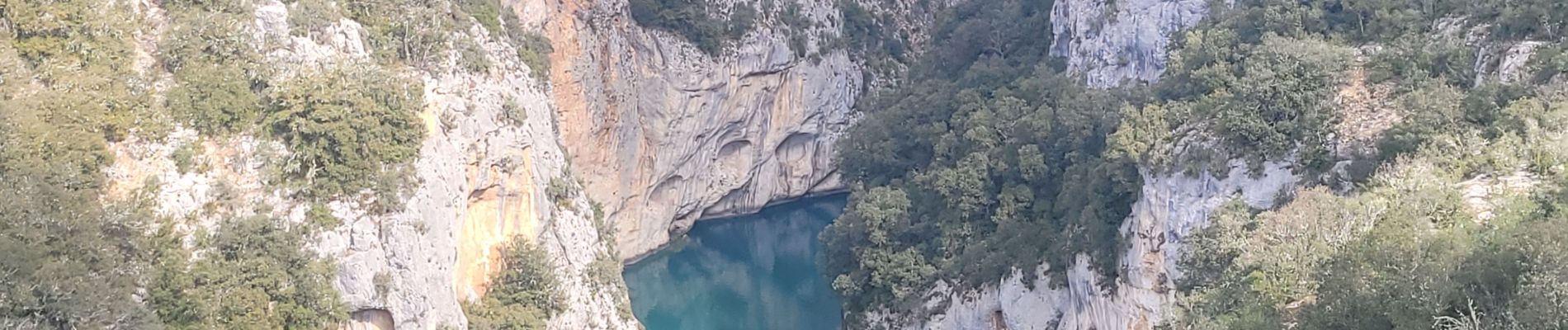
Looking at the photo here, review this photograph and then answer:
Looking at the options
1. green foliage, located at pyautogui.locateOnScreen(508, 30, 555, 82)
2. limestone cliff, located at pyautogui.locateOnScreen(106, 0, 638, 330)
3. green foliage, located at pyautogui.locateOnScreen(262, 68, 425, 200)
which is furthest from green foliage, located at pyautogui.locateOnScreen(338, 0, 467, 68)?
green foliage, located at pyautogui.locateOnScreen(508, 30, 555, 82)

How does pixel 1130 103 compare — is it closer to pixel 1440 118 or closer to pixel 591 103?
pixel 1440 118

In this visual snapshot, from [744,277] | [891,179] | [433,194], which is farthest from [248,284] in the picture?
[744,277]

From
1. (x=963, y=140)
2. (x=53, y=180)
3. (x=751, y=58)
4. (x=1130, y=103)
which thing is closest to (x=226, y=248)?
(x=53, y=180)

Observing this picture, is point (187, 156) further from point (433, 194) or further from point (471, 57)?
point (471, 57)

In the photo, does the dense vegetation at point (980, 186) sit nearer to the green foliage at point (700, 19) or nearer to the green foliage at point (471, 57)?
the green foliage at point (700, 19)

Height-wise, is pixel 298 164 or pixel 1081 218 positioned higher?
pixel 298 164
